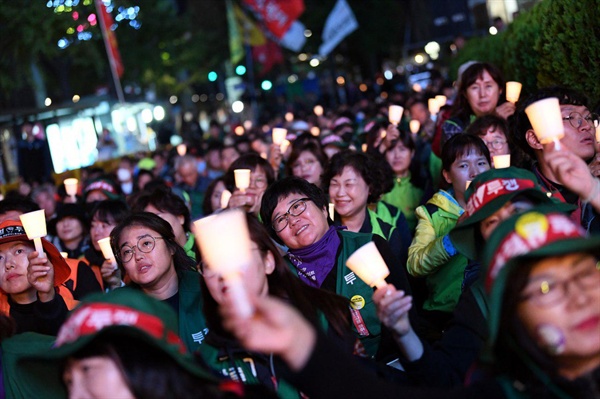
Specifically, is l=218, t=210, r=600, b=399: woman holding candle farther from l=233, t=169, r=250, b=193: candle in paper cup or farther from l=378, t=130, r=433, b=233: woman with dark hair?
l=378, t=130, r=433, b=233: woman with dark hair

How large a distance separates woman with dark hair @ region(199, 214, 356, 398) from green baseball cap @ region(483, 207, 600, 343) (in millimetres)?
1111

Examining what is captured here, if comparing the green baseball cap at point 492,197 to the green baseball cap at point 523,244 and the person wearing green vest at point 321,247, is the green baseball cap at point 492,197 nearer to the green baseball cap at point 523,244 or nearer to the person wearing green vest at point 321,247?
the green baseball cap at point 523,244

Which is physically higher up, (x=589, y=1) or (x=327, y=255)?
(x=589, y=1)

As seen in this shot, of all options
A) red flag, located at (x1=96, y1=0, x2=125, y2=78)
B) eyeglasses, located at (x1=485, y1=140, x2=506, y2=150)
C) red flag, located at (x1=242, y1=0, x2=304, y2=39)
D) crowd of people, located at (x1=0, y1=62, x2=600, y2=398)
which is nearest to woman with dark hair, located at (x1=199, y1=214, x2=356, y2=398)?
crowd of people, located at (x1=0, y1=62, x2=600, y2=398)

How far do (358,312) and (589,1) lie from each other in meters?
3.70

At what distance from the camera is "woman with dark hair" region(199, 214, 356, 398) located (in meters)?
3.80

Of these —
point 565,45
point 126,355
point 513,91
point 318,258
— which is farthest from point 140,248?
point 565,45

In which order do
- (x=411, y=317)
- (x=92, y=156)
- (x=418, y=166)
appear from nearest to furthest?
(x=411, y=317) → (x=418, y=166) → (x=92, y=156)

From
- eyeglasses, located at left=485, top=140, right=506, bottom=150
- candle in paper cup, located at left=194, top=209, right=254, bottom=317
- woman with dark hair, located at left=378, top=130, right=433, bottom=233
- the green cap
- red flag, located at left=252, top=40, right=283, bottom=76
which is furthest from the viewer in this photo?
red flag, located at left=252, top=40, right=283, bottom=76

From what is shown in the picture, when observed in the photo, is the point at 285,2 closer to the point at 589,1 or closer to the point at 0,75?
the point at 0,75

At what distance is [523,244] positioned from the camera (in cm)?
280

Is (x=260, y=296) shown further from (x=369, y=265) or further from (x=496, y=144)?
(x=496, y=144)

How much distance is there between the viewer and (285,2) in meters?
25.8

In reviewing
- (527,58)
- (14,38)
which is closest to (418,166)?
(527,58)
